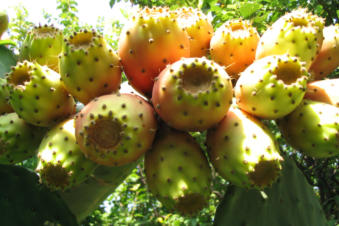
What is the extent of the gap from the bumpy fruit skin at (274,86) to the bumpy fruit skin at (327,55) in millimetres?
259

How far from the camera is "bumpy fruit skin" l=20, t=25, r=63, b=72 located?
1232 mm

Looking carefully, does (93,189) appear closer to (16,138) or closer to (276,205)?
(16,138)

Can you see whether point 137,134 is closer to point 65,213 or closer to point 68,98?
point 68,98

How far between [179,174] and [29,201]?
27.7 inches

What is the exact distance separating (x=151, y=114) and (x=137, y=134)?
3.6 inches

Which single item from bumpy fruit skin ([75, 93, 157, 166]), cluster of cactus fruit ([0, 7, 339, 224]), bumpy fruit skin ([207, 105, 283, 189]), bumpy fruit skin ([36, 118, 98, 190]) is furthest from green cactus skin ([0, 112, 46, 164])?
bumpy fruit skin ([207, 105, 283, 189])

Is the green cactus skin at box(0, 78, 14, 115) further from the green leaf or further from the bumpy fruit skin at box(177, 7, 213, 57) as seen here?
the bumpy fruit skin at box(177, 7, 213, 57)

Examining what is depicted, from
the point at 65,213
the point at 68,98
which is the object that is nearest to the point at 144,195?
the point at 65,213

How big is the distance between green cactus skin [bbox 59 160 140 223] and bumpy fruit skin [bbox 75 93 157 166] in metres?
0.35

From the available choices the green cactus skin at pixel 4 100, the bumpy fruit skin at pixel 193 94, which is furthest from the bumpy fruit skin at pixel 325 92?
the green cactus skin at pixel 4 100

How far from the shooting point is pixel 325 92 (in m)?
1.05

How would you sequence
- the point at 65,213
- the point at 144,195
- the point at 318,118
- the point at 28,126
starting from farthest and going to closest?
the point at 144,195 → the point at 65,213 → the point at 28,126 → the point at 318,118

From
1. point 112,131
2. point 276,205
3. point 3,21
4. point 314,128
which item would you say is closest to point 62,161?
point 112,131

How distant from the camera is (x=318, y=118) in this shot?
3.12 ft
